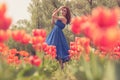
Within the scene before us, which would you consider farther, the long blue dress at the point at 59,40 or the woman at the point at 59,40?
the long blue dress at the point at 59,40

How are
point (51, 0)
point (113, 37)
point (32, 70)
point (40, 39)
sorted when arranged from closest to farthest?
1. point (113, 37)
2. point (32, 70)
3. point (40, 39)
4. point (51, 0)

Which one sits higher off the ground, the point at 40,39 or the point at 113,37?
the point at 113,37

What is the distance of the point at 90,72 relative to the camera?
2.76m

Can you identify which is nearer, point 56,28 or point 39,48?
point 39,48

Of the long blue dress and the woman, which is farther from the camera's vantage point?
the long blue dress

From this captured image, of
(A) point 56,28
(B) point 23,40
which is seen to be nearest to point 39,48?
(B) point 23,40

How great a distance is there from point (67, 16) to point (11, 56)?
5414 mm

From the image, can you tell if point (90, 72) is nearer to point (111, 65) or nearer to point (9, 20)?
point (111, 65)

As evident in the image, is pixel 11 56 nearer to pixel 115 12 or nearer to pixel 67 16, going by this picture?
pixel 115 12

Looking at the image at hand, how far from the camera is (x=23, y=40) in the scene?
12.4ft

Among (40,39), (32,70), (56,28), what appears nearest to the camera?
(32,70)

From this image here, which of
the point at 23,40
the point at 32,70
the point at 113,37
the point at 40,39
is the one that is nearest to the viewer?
the point at 113,37

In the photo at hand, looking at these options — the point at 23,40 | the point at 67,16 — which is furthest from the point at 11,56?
the point at 67,16

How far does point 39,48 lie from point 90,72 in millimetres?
1793
